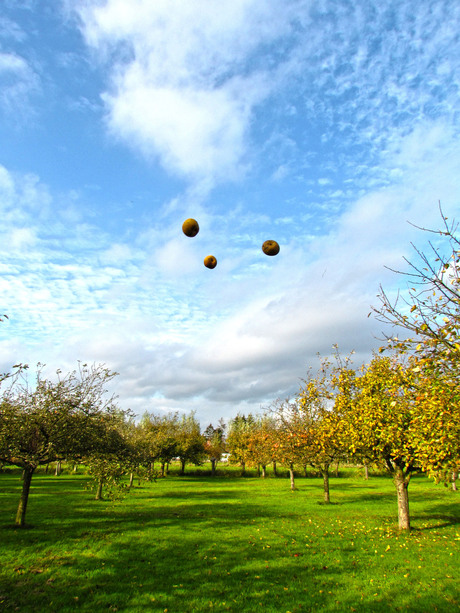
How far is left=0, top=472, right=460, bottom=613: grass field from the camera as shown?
9602 mm

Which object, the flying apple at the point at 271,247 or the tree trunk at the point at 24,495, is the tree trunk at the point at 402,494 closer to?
the flying apple at the point at 271,247

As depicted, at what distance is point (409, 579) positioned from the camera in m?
11.3

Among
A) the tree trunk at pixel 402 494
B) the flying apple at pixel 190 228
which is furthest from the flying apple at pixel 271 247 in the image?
the tree trunk at pixel 402 494

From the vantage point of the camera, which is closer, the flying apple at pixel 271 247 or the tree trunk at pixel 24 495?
the flying apple at pixel 271 247

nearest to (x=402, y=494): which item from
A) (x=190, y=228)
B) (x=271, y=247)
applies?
(x=271, y=247)

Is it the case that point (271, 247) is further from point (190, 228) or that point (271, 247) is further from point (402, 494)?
point (402, 494)

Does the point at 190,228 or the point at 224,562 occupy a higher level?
the point at 190,228

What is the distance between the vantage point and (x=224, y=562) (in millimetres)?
13258

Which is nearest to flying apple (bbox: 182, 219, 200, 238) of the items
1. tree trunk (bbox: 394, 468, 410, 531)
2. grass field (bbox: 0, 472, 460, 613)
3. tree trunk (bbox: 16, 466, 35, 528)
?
grass field (bbox: 0, 472, 460, 613)

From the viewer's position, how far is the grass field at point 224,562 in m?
9.60

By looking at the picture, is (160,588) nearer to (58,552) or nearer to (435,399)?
(58,552)

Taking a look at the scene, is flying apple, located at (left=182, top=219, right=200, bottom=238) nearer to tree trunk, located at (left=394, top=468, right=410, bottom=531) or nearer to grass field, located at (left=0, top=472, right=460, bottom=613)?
grass field, located at (left=0, top=472, right=460, bottom=613)

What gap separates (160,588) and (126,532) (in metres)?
8.74

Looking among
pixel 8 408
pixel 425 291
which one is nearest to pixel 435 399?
pixel 425 291
